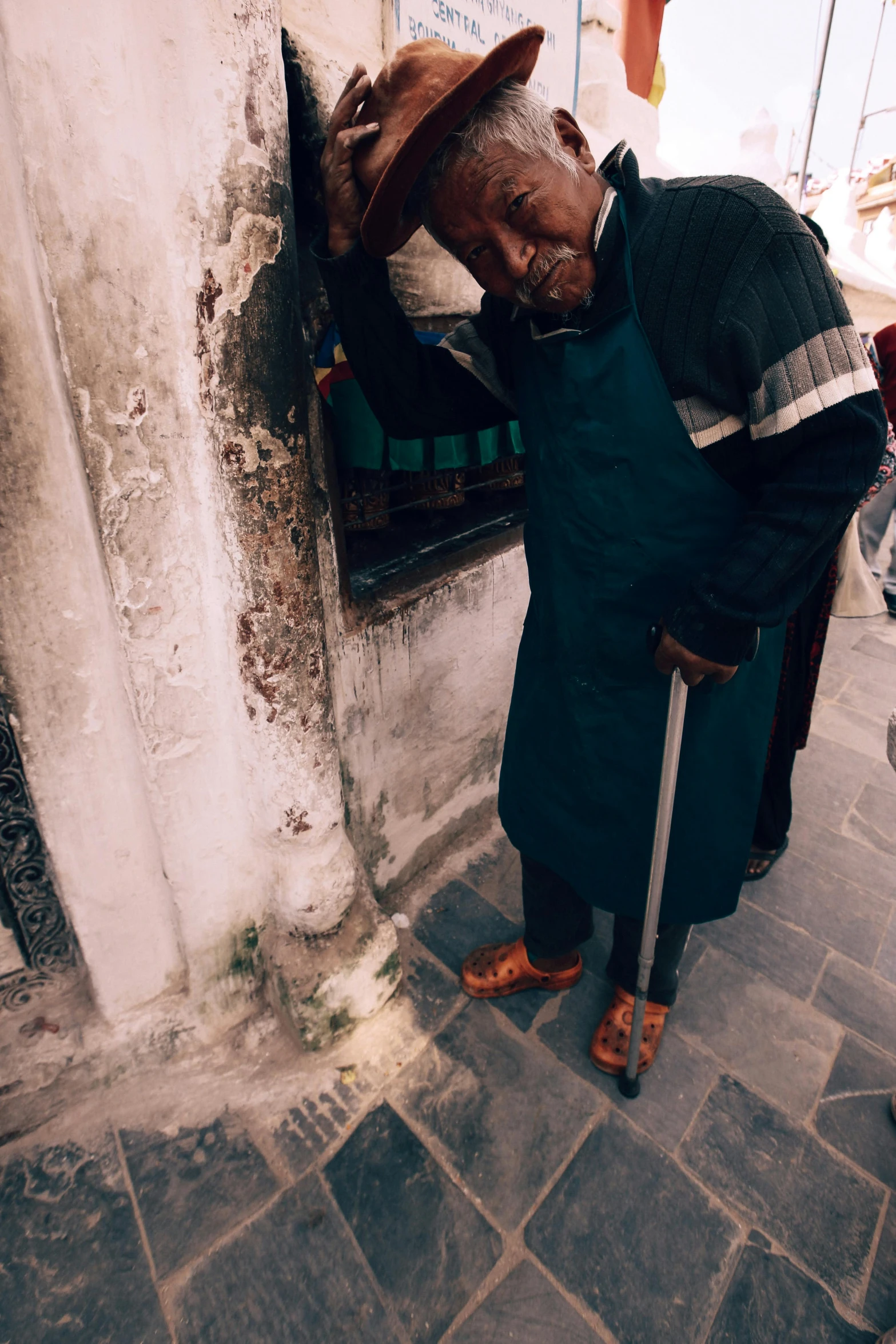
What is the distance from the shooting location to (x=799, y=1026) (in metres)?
2.21

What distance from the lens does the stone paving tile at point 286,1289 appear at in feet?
5.03

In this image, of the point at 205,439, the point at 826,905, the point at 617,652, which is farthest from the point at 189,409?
the point at 826,905

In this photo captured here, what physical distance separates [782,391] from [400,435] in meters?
0.91

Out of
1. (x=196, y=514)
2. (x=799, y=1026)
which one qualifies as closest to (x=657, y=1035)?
(x=799, y=1026)

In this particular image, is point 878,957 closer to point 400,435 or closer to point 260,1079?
point 260,1079

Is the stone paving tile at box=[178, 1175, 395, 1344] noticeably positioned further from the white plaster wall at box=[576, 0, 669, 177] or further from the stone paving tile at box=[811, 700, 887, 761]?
the white plaster wall at box=[576, 0, 669, 177]

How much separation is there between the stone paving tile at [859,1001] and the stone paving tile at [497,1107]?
0.93 m

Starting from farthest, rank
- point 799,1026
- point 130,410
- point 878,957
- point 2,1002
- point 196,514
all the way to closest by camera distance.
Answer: point 878,957, point 799,1026, point 2,1002, point 196,514, point 130,410

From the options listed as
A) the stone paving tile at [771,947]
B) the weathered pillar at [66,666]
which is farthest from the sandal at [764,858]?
the weathered pillar at [66,666]

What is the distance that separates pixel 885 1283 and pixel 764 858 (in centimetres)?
143

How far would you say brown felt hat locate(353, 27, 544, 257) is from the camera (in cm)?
116

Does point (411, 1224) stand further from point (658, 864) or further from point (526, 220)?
point (526, 220)

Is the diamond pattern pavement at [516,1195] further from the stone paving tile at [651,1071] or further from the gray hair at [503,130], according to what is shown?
the gray hair at [503,130]

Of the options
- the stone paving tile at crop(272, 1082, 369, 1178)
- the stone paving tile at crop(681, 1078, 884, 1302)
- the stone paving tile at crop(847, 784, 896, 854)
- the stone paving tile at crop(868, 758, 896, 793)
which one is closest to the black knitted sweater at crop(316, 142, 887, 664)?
the stone paving tile at crop(681, 1078, 884, 1302)
